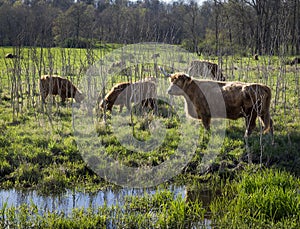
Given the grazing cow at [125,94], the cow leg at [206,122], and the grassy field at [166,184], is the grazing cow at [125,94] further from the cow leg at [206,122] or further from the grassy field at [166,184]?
the cow leg at [206,122]

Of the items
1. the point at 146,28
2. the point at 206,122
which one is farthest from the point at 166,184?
the point at 146,28

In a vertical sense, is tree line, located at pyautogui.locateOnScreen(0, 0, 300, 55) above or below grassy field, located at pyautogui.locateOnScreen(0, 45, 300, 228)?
above

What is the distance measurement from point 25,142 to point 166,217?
3660 millimetres

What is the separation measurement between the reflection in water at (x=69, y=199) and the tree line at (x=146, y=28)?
3.91 meters

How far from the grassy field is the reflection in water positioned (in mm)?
160

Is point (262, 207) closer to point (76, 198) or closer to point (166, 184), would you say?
point (166, 184)

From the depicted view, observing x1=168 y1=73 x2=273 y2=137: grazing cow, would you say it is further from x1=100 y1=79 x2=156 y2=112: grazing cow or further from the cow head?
x1=100 y1=79 x2=156 y2=112: grazing cow

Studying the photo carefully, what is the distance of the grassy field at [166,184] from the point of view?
4391mm

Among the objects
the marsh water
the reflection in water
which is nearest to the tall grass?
the marsh water

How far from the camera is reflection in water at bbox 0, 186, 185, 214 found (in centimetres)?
498

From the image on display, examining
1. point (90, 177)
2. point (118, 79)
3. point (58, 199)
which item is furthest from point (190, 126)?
point (118, 79)

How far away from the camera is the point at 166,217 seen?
14.6 ft

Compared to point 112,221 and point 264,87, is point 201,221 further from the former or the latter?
point 264,87

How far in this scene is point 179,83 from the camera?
7.67 m
